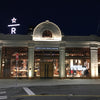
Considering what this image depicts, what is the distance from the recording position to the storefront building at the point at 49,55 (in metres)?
26.0

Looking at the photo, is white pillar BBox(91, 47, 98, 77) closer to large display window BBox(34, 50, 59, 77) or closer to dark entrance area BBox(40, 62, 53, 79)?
large display window BBox(34, 50, 59, 77)

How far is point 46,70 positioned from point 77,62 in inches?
172

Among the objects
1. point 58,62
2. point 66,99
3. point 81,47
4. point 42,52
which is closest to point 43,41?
point 42,52

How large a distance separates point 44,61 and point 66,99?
15.9 m

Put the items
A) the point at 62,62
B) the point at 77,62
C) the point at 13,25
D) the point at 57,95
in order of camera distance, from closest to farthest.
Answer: the point at 57,95, the point at 62,62, the point at 77,62, the point at 13,25

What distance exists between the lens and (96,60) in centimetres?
2669

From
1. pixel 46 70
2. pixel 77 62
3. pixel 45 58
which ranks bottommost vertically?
pixel 46 70

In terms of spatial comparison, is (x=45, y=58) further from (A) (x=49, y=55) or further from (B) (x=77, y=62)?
(B) (x=77, y=62)

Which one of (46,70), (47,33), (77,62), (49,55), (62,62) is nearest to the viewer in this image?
(46,70)

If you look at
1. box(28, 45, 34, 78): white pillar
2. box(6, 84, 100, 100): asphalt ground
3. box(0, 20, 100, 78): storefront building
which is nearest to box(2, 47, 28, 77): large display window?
box(0, 20, 100, 78): storefront building

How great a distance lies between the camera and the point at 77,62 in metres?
26.8

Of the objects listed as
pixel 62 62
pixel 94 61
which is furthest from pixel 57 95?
pixel 94 61

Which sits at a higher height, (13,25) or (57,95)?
(13,25)

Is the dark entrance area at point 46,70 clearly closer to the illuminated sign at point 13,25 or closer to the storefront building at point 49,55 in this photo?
the storefront building at point 49,55
